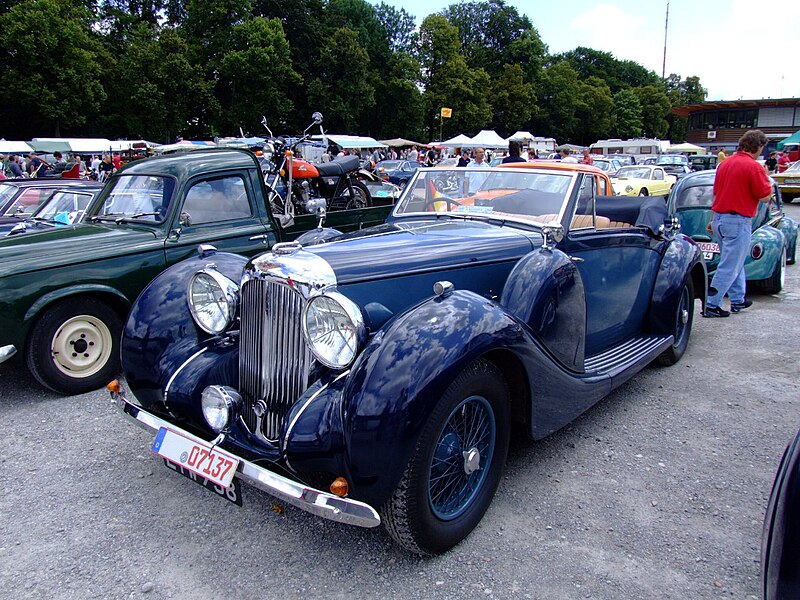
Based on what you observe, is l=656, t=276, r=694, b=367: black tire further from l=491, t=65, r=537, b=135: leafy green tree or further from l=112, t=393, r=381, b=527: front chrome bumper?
l=491, t=65, r=537, b=135: leafy green tree

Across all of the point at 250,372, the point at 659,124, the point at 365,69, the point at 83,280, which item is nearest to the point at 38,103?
the point at 365,69

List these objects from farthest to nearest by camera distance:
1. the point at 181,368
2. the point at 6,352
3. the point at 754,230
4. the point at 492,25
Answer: the point at 492,25 → the point at 754,230 → the point at 6,352 → the point at 181,368

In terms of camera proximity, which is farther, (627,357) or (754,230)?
(754,230)

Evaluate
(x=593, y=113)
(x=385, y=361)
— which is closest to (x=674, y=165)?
(x=385, y=361)

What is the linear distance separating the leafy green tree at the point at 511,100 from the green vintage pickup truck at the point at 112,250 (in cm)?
5361

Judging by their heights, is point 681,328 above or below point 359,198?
below

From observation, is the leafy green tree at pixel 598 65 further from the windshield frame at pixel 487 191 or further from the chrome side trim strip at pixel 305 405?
the chrome side trim strip at pixel 305 405

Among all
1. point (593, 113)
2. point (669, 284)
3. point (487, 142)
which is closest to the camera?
point (669, 284)

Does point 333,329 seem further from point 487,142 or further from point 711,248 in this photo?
point 487,142

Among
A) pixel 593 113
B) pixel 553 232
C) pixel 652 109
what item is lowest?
pixel 553 232

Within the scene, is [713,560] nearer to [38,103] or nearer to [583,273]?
[583,273]

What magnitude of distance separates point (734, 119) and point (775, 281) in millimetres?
69757

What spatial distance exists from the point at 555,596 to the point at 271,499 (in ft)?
4.94

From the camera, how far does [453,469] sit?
264 cm
